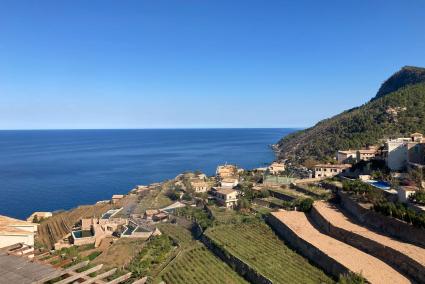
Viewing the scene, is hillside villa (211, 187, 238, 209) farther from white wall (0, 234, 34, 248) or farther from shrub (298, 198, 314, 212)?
white wall (0, 234, 34, 248)

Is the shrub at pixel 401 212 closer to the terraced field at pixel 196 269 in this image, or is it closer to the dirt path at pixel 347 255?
the dirt path at pixel 347 255

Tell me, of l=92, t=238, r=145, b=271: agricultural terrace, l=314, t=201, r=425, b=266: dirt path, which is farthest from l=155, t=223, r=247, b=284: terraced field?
l=314, t=201, r=425, b=266: dirt path

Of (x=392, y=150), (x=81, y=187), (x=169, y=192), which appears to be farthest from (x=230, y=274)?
(x=81, y=187)

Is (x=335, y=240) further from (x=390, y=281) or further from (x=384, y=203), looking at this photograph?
(x=390, y=281)

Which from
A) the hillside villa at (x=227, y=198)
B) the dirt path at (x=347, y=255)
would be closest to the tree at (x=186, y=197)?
the hillside villa at (x=227, y=198)

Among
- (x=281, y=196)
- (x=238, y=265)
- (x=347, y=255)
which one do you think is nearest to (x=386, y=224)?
(x=347, y=255)

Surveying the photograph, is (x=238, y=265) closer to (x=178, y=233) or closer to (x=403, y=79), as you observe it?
(x=178, y=233)
